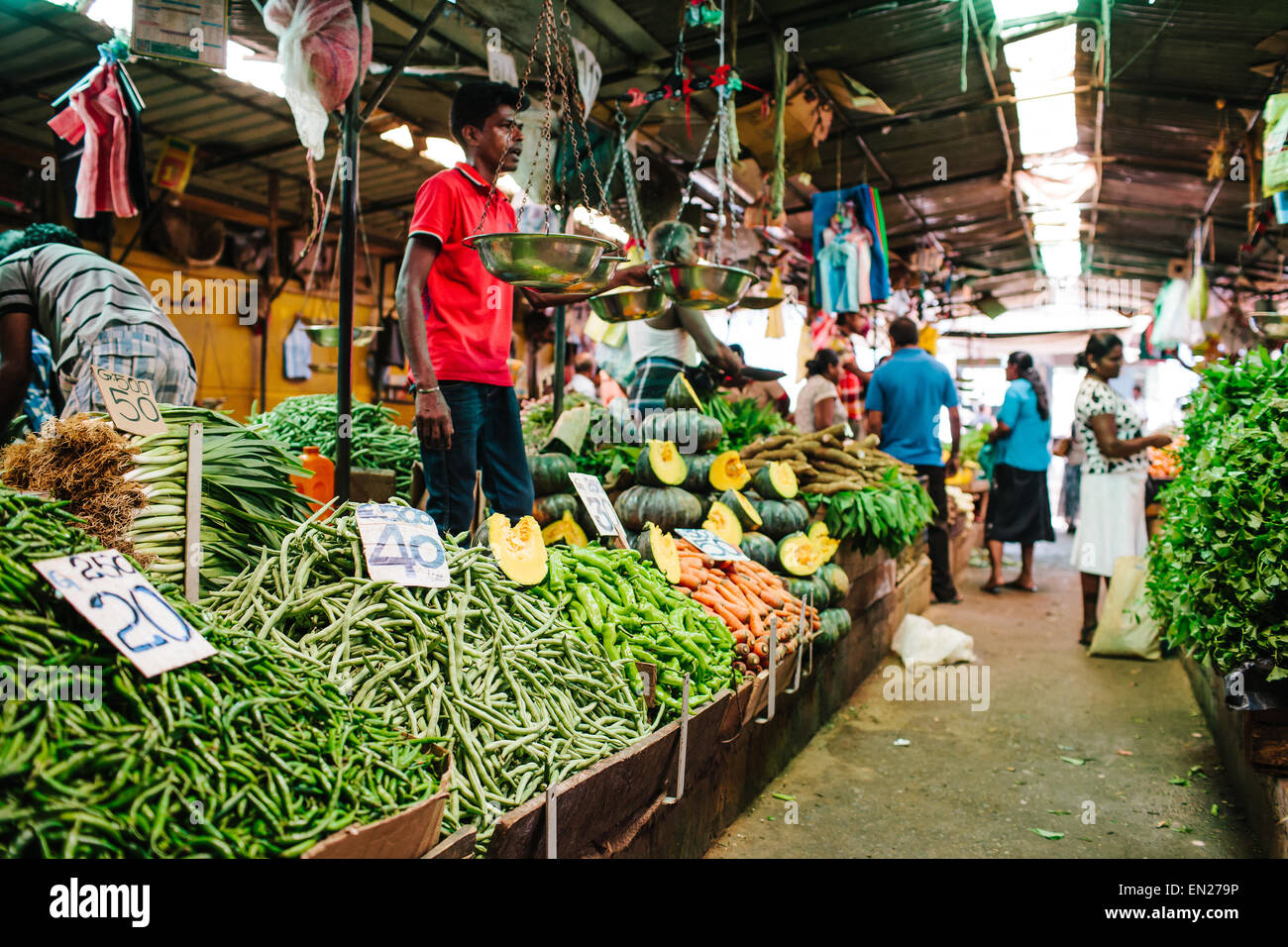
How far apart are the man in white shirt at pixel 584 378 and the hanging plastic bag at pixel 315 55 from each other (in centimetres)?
510

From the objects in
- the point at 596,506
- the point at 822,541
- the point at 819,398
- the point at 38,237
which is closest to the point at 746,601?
the point at 596,506

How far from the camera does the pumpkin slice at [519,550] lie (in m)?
2.64

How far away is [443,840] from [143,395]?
55.1 inches

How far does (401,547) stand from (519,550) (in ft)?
1.58

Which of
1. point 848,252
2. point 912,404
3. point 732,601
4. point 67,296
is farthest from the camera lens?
point 848,252

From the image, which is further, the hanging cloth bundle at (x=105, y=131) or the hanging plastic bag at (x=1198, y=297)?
the hanging plastic bag at (x=1198, y=297)

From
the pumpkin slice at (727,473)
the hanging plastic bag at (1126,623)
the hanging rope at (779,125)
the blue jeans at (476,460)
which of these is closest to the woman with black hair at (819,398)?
the hanging rope at (779,125)

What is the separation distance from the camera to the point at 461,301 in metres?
3.28

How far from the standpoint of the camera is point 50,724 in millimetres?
1269

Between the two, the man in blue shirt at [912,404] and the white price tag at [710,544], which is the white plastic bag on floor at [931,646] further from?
the white price tag at [710,544]

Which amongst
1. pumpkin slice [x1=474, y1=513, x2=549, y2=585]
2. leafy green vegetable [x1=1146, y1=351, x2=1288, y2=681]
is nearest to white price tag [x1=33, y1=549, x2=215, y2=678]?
pumpkin slice [x1=474, y1=513, x2=549, y2=585]

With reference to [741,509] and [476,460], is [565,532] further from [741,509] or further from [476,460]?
[741,509]
